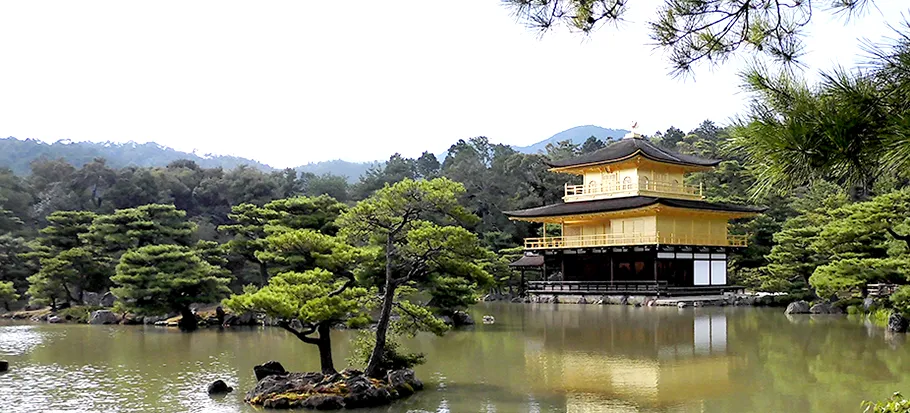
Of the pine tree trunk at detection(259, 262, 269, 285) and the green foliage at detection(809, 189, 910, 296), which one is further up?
the green foliage at detection(809, 189, 910, 296)

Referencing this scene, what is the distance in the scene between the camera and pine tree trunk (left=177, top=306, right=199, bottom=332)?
55.1 feet

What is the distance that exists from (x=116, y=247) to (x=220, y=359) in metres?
11.1

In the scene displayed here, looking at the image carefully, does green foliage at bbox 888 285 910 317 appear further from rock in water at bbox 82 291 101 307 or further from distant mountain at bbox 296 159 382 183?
distant mountain at bbox 296 159 382 183

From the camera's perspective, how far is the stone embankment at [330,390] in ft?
25.3

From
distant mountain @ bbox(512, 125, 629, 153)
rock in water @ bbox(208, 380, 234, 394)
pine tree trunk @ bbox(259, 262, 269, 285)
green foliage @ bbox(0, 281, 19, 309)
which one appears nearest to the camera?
rock in water @ bbox(208, 380, 234, 394)

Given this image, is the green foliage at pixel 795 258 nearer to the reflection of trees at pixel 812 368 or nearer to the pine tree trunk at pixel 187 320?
the reflection of trees at pixel 812 368

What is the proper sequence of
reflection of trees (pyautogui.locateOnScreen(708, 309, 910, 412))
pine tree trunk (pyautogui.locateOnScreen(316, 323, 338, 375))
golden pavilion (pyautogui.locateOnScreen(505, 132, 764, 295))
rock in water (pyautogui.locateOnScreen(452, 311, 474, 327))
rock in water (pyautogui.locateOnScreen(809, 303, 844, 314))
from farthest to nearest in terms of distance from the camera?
golden pavilion (pyautogui.locateOnScreen(505, 132, 764, 295)), rock in water (pyautogui.locateOnScreen(809, 303, 844, 314)), rock in water (pyautogui.locateOnScreen(452, 311, 474, 327)), pine tree trunk (pyautogui.locateOnScreen(316, 323, 338, 375)), reflection of trees (pyautogui.locateOnScreen(708, 309, 910, 412))

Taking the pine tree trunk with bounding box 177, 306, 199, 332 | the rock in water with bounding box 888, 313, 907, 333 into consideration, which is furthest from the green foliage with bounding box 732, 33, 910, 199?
the pine tree trunk with bounding box 177, 306, 199, 332

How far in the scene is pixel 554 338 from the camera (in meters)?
13.6

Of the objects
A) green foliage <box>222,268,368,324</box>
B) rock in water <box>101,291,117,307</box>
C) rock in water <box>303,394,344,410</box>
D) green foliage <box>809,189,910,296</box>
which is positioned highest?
green foliage <box>809,189,910,296</box>

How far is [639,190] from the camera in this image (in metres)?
25.7

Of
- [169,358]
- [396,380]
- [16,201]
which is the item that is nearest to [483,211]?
[16,201]

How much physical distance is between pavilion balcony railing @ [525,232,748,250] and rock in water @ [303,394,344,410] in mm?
17055

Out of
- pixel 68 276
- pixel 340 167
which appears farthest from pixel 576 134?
pixel 68 276
